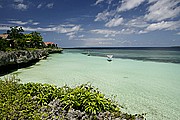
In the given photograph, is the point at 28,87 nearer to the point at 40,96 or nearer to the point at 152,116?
the point at 40,96

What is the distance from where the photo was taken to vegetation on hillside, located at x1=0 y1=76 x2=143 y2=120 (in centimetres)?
392

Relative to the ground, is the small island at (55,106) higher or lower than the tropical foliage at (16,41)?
lower

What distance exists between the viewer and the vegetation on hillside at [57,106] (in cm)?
392

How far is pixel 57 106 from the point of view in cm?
430

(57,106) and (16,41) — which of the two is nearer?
(57,106)

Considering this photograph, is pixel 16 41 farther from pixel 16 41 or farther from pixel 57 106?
pixel 57 106

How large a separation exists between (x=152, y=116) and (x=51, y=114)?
12.9 ft

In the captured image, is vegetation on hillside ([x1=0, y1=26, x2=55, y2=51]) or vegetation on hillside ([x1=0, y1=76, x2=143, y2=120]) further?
vegetation on hillside ([x1=0, y1=26, x2=55, y2=51])

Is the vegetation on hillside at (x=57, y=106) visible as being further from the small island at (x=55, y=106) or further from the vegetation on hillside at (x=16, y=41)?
the vegetation on hillside at (x=16, y=41)

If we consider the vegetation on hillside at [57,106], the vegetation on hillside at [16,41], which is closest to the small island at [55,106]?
the vegetation on hillside at [57,106]

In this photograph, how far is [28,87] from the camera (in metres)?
5.26

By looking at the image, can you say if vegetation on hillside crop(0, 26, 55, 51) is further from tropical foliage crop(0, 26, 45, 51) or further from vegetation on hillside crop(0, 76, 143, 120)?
vegetation on hillside crop(0, 76, 143, 120)

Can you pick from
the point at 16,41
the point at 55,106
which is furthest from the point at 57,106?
the point at 16,41

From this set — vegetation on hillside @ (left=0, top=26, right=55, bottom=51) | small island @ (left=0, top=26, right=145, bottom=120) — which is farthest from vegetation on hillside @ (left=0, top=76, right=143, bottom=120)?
vegetation on hillside @ (left=0, top=26, right=55, bottom=51)
